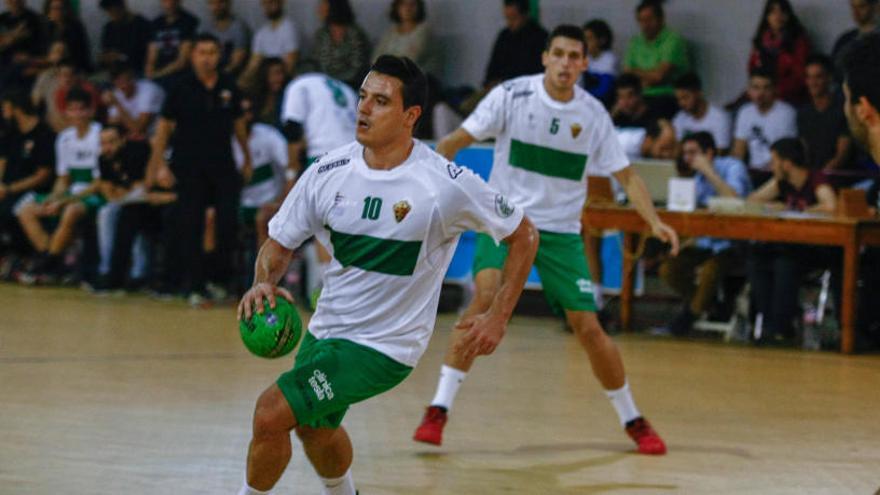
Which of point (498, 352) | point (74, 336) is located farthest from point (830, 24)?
point (74, 336)

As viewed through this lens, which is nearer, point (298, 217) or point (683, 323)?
point (298, 217)

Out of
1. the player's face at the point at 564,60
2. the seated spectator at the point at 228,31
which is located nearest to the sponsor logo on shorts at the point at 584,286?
the player's face at the point at 564,60

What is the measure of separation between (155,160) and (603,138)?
255 inches

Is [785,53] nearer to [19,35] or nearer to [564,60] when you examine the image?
[564,60]

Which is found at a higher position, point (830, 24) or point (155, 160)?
point (830, 24)

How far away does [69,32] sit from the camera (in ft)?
58.7

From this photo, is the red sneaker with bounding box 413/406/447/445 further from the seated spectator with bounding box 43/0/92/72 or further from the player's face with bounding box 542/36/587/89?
the seated spectator with bounding box 43/0/92/72

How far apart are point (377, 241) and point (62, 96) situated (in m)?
11.5

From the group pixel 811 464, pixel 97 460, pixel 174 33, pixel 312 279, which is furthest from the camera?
pixel 174 33

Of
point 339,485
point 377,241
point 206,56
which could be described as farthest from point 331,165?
point 206,56

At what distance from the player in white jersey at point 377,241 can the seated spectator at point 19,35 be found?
42.0 ft

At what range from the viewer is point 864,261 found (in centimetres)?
1237

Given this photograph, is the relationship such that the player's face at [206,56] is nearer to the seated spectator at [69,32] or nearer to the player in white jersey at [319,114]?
the player in white jersey at [319,114]

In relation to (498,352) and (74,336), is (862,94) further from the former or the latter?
(74,336)
